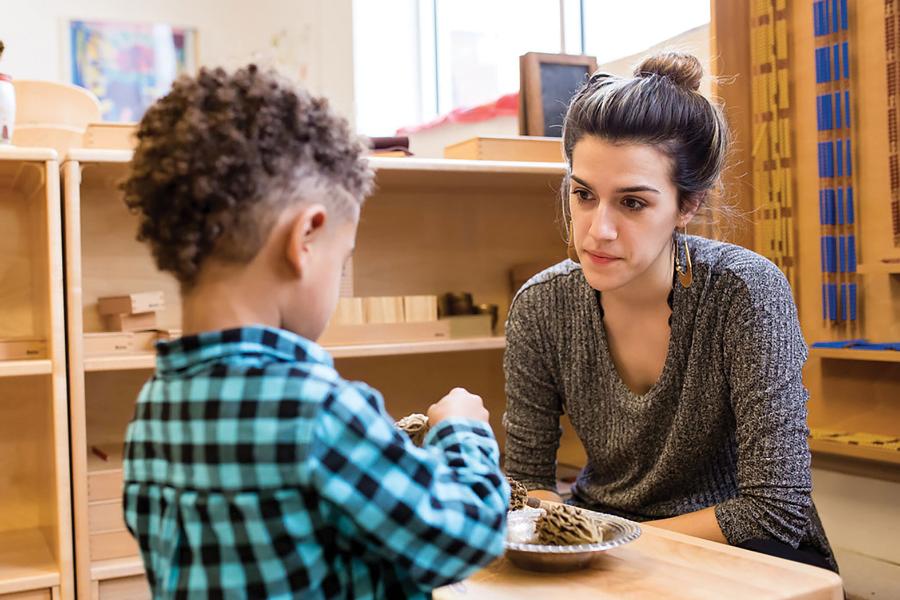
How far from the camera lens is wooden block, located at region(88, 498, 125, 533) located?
1753mm

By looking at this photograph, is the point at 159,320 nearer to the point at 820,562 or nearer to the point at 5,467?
the point at 5,467

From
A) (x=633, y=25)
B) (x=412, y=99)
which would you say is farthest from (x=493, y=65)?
(x=633, y=25)

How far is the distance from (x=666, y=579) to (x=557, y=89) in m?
1.53

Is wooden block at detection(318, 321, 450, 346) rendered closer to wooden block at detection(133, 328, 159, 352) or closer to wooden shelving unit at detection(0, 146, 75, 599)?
wooden block at detection(133, 328, 159, 352)

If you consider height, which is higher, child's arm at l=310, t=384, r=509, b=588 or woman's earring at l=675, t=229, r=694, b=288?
woman's earring at l=675, t=229, r=694, b=288

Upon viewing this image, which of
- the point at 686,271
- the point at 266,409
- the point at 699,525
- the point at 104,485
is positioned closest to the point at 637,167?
the point at 686,271

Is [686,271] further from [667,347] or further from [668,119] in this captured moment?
[668,119]

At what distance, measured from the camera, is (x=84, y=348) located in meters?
1.80

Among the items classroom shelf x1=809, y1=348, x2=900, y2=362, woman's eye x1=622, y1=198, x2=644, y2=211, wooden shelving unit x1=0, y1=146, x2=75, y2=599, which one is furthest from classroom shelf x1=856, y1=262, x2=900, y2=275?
wooden shelving unit x1=0, y1=146, x2=75, y2=599

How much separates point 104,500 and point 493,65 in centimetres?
229

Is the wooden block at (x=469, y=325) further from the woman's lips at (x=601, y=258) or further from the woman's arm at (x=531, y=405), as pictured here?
the woman's lips at (x=601, y=258)

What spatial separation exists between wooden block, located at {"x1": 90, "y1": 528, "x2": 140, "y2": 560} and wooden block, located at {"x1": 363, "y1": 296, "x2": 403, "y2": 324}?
0.66m

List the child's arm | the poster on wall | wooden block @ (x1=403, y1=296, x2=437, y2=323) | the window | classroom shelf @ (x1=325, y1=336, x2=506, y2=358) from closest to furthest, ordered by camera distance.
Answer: the child's arm, classroom shelf @ (x1=325, y1=336, x2=506, y2=358), wooden block @ (x1=403, y1=296, x2=437, y2=323), the window, the poster on wall

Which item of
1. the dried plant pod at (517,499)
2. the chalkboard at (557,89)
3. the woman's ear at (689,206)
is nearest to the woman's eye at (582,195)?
the woman's ear at (689,206)
